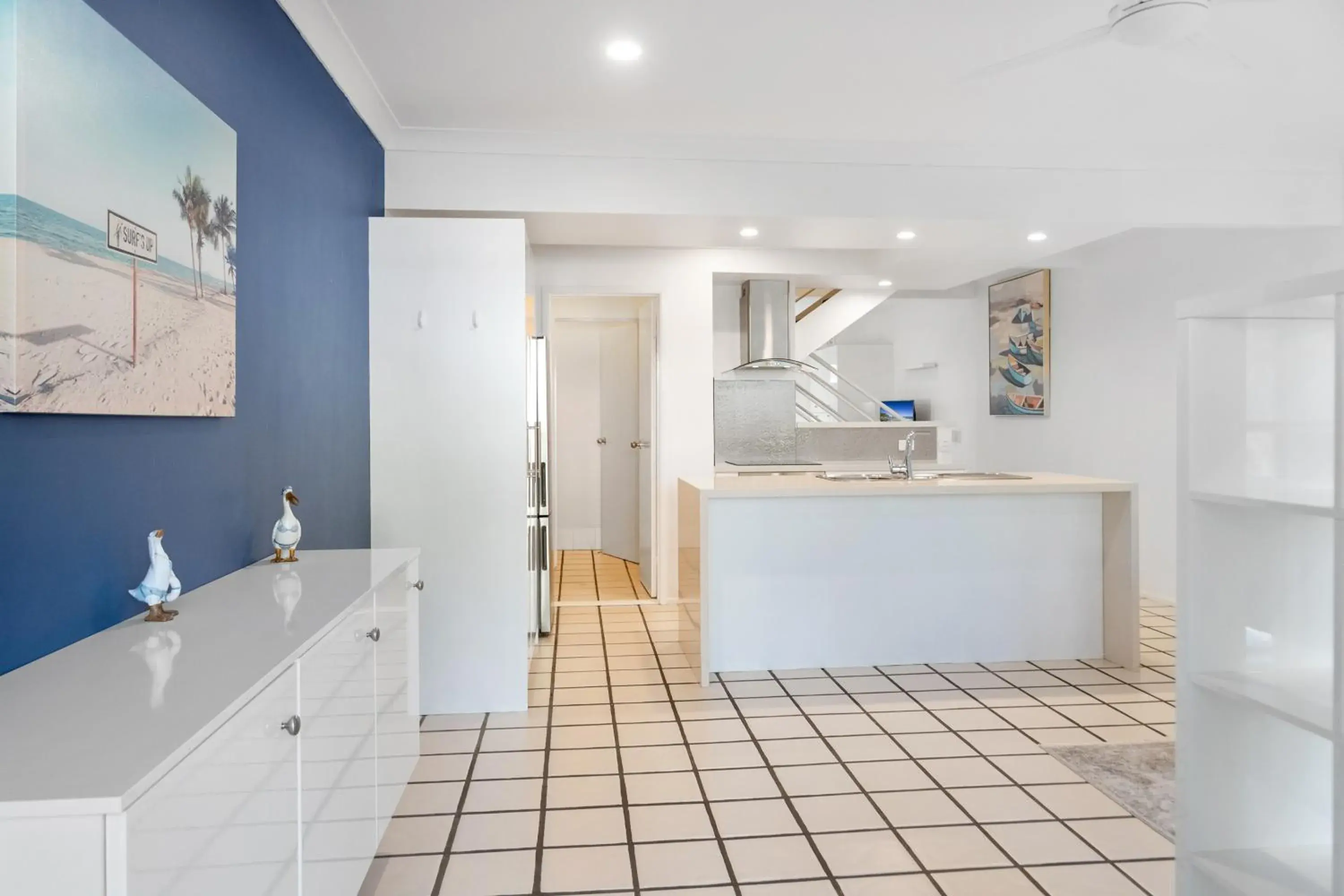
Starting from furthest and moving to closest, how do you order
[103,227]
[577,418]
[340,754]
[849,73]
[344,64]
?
[577,418] < [849,73] < [344,64] < [340,754] < [103,227]

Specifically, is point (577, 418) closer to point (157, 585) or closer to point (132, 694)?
point (157, 585)

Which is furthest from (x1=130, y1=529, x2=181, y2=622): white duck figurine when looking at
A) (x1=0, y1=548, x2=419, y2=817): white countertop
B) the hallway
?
the hallway

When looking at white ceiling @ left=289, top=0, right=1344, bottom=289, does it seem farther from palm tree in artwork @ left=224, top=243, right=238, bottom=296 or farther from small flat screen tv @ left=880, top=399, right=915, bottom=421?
small flat screen tv @ left=880, top=399, right=915, bottom=421

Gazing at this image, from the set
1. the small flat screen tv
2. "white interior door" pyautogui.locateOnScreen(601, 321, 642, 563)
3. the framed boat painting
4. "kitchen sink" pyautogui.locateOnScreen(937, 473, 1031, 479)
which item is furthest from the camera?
the small flat screen tv

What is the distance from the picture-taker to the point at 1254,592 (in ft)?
5.36

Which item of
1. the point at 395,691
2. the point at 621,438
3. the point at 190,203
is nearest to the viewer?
the point at 190,203

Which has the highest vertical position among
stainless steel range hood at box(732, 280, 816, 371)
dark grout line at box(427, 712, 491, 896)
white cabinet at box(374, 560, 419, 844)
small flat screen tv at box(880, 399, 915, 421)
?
stainless steel range hood at box(732, 280, 816, 371)

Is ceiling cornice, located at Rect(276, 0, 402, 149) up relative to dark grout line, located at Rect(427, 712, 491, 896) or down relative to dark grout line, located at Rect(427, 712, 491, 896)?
up

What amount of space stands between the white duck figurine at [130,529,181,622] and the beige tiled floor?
3.17 feet

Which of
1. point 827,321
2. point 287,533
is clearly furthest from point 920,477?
point 827,321

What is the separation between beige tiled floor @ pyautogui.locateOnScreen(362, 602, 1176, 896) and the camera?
7.07ft

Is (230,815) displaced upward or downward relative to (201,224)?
downward

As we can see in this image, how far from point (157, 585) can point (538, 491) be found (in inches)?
115

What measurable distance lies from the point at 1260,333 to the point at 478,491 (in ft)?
8.65
